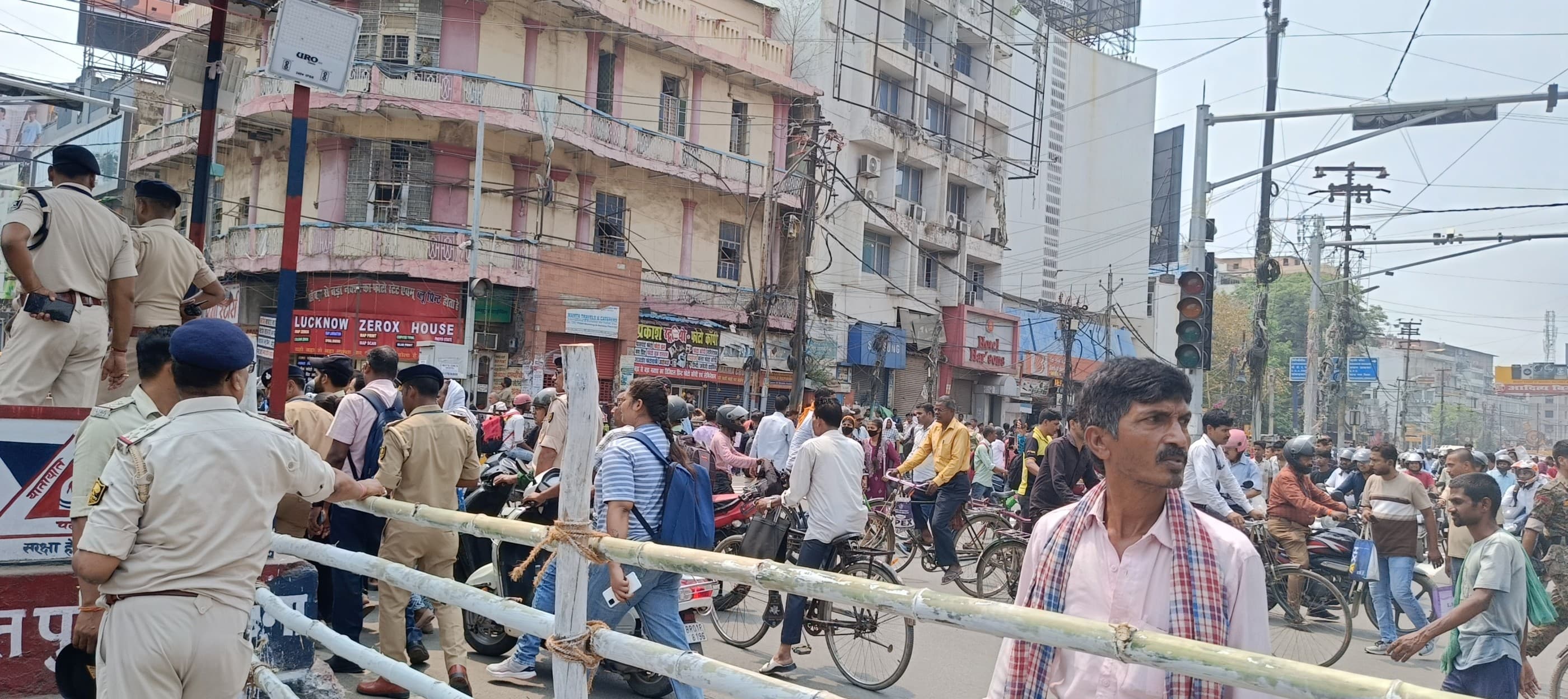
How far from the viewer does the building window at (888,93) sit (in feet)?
113

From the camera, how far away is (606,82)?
1059 inches

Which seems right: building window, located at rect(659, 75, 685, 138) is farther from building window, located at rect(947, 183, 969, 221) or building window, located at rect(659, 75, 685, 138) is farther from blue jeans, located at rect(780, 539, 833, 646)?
blue jeans, located at rect(780, 539, 833, 646)

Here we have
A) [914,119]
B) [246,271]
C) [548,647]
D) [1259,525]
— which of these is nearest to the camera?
[548,647]

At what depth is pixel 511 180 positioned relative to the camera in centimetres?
2503

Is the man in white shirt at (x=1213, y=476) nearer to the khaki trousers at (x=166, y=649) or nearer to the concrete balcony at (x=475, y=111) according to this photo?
the khaki trousers at (x=166, y=649)

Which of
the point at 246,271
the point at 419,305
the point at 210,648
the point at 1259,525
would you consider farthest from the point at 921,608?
the point at 246,271

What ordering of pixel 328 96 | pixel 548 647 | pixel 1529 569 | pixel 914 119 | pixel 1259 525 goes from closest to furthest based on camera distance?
pixel 548 647 → pixel 1529 569 → pixel 1259 525 → pixel 328 96 → pixel 914 119

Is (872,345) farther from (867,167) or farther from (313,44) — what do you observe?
(313,44)

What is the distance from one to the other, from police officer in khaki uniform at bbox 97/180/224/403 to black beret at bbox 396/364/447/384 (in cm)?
125

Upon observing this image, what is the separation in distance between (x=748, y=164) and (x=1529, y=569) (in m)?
→ 25.7

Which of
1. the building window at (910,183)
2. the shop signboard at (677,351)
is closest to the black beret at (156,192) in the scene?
the shop signboard at (677,351)

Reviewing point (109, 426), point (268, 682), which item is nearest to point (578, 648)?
point (109, 426)

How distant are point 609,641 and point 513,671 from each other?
3.54 m

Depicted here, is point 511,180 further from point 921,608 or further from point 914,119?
A: point 921,608
